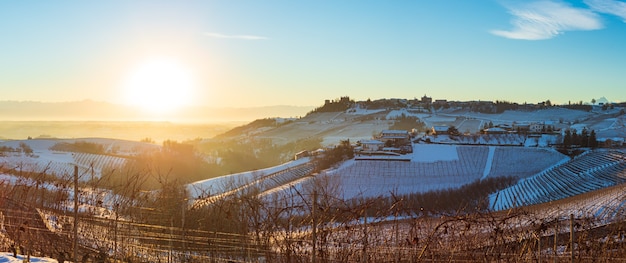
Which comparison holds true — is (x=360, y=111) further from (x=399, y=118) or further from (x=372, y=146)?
(x=372, y=146)

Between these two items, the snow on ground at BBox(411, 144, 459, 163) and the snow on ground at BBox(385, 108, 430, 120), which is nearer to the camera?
the snow on ground at BBox(411, 144, 459, 163)

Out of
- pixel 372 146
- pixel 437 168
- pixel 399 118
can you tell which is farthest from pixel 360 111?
pixel 437 168

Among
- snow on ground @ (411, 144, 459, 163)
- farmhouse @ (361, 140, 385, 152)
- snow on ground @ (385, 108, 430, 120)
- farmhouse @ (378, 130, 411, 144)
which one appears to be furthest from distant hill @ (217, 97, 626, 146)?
snow on ground @ (411, 144, 459, 163)

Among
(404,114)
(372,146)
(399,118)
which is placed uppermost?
(404,114)

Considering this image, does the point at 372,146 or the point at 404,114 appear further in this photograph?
the point at 404,114

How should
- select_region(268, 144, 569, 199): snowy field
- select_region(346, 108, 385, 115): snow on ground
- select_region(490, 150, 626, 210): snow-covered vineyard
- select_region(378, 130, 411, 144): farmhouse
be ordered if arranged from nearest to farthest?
select_region(490, 150, 626, 210): snow-covered vineyard → select_region(268, 144, 569, 199): snowy field → select_region(378, 130, 411, 144): farmhouse → select_region(346, 108, 385, 115): snow on ground

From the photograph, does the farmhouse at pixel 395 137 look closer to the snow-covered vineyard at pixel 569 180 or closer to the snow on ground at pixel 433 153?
the snow on ground at pixel 433 153

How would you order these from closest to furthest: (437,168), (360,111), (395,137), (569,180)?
(569,180), (437,168), (395,137), (360,111)

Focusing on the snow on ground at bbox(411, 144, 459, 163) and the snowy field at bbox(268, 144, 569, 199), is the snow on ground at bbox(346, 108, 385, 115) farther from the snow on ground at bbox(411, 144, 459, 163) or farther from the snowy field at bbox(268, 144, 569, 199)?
the snowy field at bbox(268, 144, 569, 199)

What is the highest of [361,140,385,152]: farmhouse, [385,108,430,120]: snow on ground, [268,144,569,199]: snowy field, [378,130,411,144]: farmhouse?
[385,108,430,120]: snow on ground

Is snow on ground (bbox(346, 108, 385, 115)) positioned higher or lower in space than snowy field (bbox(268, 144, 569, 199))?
higher

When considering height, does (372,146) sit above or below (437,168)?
above

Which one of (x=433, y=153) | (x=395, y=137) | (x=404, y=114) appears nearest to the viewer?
(x=433, y=153)

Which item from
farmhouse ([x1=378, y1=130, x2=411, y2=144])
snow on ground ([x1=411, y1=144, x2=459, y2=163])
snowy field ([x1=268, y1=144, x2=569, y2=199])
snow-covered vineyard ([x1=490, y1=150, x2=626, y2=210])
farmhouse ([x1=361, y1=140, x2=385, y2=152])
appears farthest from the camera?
farmhouse ([x1=378, y1=130, x2=411, y2=144])
